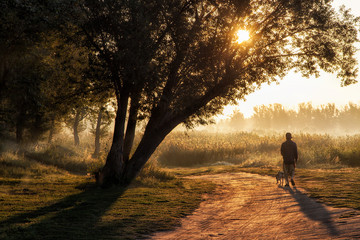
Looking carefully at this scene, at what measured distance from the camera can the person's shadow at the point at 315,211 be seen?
721 centimetres

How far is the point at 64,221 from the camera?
791 centimetres

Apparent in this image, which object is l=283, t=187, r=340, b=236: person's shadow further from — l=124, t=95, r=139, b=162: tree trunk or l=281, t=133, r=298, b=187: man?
l=124, t=95, r=139, b=162: tree trunk

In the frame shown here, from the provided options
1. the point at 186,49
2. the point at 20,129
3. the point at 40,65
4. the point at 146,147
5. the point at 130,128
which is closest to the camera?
the point at 40,65

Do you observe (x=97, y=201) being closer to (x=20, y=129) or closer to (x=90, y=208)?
(x=90, y=208)

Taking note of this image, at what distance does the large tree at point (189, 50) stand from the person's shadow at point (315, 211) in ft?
18.0

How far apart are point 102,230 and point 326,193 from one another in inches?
335

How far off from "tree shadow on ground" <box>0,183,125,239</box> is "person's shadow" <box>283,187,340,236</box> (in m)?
4.99

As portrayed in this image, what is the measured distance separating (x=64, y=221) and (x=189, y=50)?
8.44 metres

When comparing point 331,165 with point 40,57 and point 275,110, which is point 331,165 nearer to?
point 40,57

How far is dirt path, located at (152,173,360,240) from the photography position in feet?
23.0

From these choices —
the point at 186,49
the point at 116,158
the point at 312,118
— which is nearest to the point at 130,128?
the point at 116,158

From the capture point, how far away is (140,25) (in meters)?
11.3

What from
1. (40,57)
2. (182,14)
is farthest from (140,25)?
(40,57)

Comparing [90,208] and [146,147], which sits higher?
[146,147]
